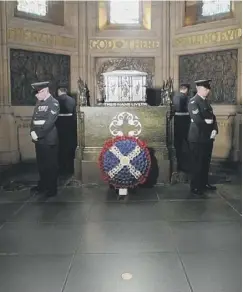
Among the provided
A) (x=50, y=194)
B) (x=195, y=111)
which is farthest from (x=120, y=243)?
(x=195, y=111)

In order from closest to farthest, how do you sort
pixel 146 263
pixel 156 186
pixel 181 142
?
pixel 146 263
pixel 156 186
pixel 181 142

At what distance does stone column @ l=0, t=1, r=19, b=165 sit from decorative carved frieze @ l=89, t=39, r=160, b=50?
8.08 feet

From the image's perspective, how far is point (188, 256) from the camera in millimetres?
3445

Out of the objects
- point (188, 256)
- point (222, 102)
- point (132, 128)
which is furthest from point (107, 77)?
point (188, 256)

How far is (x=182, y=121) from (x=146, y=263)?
232 inches

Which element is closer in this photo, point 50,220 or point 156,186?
point 50,220

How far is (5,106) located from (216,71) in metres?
5.08

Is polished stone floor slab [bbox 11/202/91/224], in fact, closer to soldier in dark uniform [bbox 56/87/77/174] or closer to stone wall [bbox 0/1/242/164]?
soldier in dark uniform [bbox 56/87/77/174]

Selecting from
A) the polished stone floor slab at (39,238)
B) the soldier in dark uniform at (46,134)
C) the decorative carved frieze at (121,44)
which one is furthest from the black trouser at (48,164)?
the decorative carved frieze at (121,44)

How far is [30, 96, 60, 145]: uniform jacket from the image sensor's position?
19.4 feet

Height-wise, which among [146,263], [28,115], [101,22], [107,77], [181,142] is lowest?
[146,263]

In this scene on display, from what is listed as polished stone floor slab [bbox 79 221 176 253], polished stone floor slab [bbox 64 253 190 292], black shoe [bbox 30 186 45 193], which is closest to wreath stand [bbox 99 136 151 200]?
black shoe [bbox 30 186 45 193]

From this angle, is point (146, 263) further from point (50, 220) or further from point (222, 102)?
point (222, 102)

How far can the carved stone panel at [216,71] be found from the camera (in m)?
9.65
